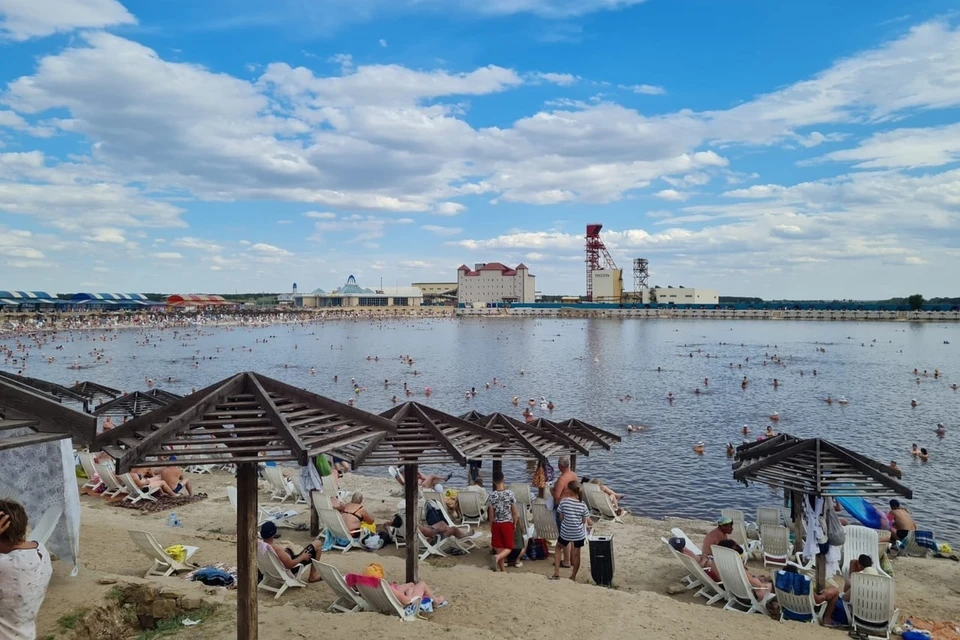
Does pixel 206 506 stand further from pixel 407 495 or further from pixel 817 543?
pixel 817 543

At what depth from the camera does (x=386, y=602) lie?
242 inches

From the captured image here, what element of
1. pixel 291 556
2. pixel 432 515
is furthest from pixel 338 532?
pixel 291 556

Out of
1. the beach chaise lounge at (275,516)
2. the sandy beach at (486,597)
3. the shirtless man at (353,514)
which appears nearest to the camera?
the sandy beach at (486,597)

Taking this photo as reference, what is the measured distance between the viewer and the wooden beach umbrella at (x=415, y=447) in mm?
6660

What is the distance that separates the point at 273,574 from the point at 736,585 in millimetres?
5308

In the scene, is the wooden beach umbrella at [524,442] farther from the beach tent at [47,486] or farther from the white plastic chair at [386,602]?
the beach tent at [47,486]

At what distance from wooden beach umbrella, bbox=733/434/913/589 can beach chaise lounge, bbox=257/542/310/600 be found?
5.85m

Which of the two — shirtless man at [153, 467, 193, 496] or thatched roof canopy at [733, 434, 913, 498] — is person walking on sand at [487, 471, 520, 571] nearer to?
thatched roof canopy at [733, 434, 913, 498]

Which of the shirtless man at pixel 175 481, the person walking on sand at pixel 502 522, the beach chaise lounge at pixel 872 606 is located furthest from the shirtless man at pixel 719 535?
the shirtless man at pixel 175 481

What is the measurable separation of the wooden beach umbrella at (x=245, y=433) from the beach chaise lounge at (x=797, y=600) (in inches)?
193

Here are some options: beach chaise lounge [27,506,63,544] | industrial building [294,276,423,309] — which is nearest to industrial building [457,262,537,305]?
industrial building [294,276,423,309]

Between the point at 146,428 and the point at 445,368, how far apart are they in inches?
1635

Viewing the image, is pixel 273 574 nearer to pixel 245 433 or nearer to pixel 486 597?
pixel 486 597

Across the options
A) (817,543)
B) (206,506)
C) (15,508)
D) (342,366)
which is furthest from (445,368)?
(15,508)
